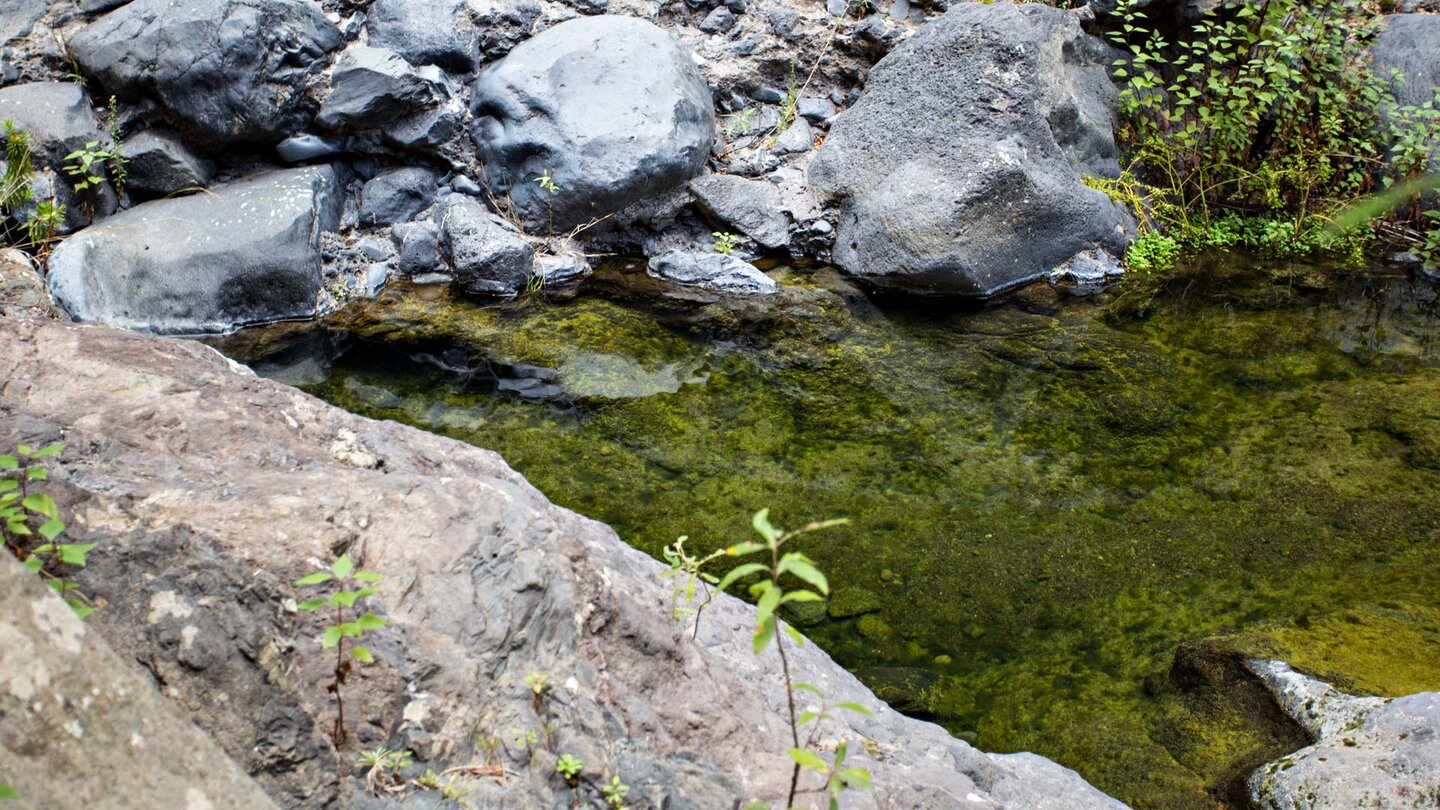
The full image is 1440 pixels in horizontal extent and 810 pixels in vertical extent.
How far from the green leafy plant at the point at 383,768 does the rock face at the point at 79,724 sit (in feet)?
1.28

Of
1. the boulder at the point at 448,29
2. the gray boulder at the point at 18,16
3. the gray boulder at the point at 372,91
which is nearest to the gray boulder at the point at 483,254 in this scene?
the gray boulder at the point at 372,91

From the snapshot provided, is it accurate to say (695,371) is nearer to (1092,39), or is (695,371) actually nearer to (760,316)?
(760,316)

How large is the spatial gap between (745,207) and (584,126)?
1169 millimetres

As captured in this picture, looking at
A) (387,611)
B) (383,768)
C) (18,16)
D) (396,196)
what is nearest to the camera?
(383,768)

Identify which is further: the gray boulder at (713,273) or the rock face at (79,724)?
the gray boulder at (713,273)

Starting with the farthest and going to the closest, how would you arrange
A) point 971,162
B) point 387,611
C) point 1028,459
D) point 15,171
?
point 971,162 < point 15,171 < point 1028,459 < point 387,611

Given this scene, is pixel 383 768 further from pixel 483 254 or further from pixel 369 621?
pixel 483 254

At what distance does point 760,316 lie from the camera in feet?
19.1

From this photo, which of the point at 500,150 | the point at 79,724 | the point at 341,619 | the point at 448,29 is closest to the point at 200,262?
the point at 500,150

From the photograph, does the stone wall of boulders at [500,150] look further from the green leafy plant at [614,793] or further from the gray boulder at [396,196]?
the green leafy plant at [614,793]

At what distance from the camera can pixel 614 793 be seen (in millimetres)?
1688

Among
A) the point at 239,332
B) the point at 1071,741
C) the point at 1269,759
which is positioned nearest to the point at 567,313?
the point at 239,332

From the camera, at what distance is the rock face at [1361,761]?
7.54 feet

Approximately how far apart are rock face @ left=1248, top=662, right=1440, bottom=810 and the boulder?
19.8ft
